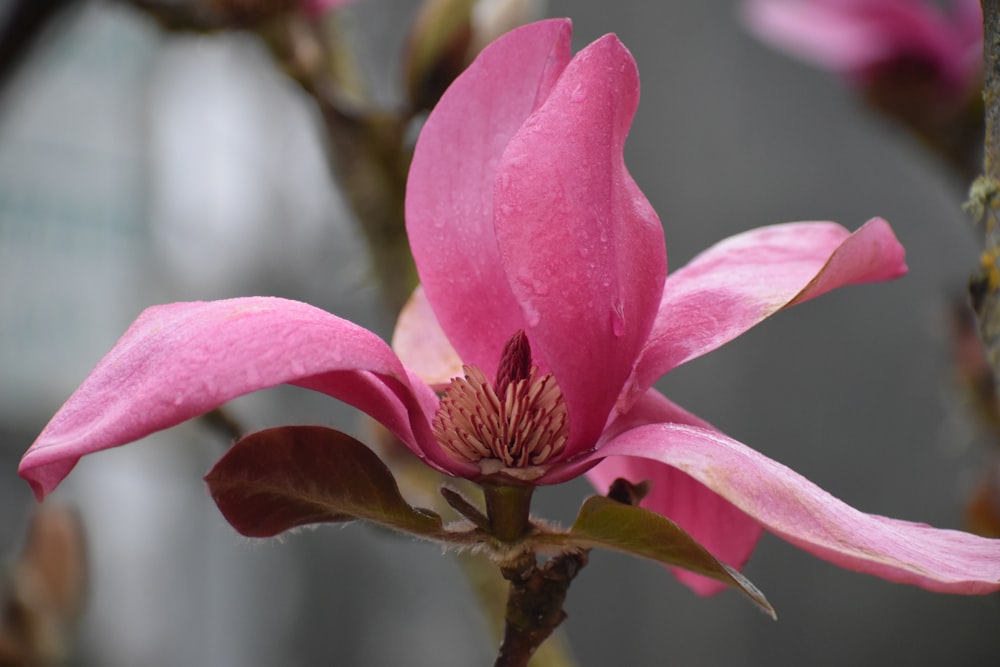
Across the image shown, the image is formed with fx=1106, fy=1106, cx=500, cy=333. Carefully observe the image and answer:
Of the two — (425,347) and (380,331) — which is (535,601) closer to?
(425,347)

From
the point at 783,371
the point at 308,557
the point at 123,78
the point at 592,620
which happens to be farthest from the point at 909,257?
the point at 123,78

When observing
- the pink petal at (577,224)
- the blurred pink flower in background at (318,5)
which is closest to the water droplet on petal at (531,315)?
the pink petal at (577,224)

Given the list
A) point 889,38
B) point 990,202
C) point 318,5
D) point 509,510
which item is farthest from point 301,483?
point 889,38

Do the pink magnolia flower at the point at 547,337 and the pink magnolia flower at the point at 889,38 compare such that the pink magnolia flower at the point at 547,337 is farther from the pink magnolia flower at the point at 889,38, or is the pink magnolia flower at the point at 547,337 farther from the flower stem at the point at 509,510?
the pink magnolia flower at the point at 889,38

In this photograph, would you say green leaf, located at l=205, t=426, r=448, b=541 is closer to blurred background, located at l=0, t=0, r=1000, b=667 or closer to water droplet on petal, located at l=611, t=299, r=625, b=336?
water droplet on petal, located at l=611, t=299, r=625, b=336

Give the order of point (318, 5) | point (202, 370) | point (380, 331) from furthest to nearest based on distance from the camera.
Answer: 1. point (380, 331)
2. point (318, 5)
3. point (202, 370)

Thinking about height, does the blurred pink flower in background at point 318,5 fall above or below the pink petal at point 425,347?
above
